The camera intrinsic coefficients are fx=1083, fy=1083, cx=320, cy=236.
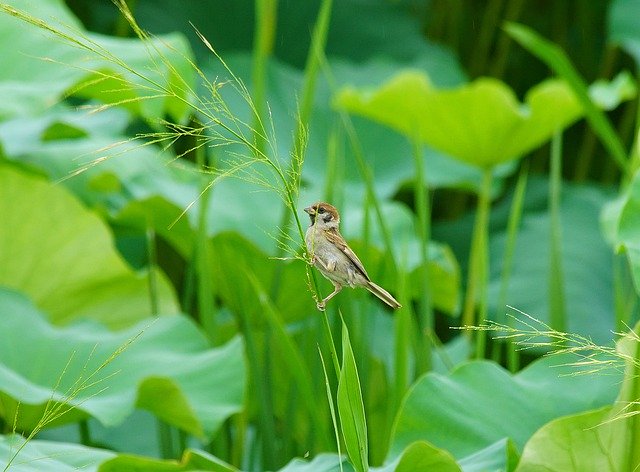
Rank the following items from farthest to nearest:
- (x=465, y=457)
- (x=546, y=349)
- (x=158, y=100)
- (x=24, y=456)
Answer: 1. (x=546, y=349)
2. (x=158, y=100)
3. (x=465, y=457)
4. (x=24, y=456)

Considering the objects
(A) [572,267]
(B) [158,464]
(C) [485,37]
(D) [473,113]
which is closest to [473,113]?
(D) [473,113]

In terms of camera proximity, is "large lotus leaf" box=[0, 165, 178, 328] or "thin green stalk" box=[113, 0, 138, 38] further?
"thin green stalk" box=[113, 0, 138, 38]

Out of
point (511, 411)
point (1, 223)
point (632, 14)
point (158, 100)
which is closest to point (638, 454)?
point (511, 411)

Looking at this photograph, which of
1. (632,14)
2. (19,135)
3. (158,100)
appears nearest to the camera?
(158,100)

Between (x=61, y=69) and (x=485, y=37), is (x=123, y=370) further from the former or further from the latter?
(x=485, y=37)

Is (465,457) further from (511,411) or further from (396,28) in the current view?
(396,28)

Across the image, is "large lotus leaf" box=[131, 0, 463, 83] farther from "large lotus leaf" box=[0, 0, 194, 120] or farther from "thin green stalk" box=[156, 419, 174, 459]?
"thin green stalk" box=[156, 419, 174, 459]

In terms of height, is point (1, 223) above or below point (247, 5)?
below

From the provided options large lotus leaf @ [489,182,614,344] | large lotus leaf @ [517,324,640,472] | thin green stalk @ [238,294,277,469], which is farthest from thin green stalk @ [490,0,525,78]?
large lotus leaf @ [517,324,640,472]
